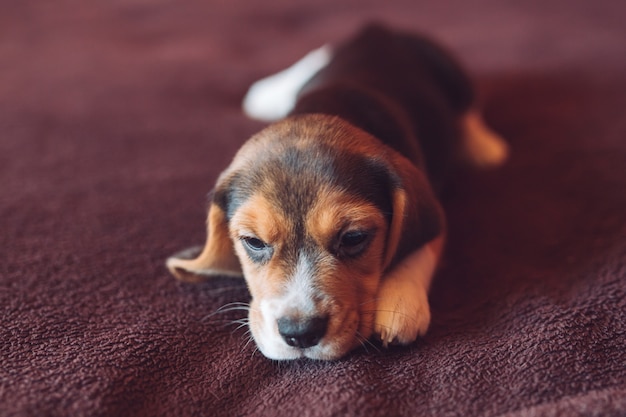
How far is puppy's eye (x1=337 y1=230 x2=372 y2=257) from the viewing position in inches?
97.7

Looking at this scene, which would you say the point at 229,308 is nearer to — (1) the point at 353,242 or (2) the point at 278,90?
(1) the point at 353,242

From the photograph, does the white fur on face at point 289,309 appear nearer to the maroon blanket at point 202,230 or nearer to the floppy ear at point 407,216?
the maroon blanket at point 202,230

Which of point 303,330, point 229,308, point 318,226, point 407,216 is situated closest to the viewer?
point 303,330

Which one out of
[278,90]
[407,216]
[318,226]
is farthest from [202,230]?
[278,90]

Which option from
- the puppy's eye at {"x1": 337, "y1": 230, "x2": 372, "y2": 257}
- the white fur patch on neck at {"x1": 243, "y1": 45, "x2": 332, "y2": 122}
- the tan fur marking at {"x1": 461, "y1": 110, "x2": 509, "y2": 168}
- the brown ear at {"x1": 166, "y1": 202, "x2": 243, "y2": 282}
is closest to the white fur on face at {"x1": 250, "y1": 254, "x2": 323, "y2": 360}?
the puppy's eye at {"x1": 337, "y1": 230, "x2": 372, "y2": 257}

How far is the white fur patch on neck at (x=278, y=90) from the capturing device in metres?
4.45

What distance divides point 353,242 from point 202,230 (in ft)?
3.39

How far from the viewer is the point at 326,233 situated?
7.97 ft

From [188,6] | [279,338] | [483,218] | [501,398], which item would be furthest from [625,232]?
[188,6]

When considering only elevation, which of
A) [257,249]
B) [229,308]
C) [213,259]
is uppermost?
[257,249]

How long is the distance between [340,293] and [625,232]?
4.92 ft

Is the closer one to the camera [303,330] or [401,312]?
[303,330]

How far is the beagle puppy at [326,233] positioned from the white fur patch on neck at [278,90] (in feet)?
4.50

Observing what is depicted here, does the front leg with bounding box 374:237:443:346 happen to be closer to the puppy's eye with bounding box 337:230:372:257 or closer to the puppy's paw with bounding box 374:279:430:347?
the puppy's paw with bounding box 374:279:430:347
